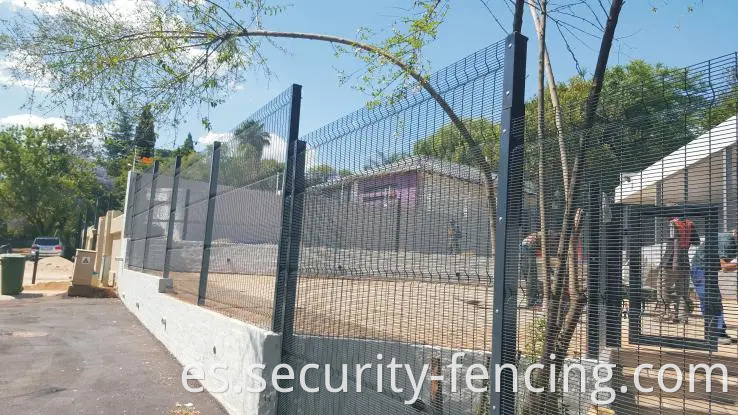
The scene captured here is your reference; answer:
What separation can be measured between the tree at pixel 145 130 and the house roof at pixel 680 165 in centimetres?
561

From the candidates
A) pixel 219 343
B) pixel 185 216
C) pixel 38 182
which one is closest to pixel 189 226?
pixel 185 216

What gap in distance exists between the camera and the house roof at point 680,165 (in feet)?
7.12

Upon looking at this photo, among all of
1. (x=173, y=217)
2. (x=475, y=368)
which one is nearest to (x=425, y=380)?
(x=475, y=368)

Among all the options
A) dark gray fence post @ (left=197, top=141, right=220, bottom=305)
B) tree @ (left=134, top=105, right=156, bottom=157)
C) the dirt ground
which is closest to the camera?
tree @ (left=134, top=105, right=156, bottom=157)

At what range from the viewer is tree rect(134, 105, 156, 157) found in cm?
696

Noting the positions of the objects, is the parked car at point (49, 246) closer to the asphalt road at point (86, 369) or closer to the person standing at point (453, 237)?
the asphalt road at point (86, 369)

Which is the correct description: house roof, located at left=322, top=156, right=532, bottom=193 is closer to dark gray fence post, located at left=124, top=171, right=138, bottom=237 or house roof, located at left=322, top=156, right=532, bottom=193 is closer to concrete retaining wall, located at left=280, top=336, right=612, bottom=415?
concrete retaining wall, located at left=280, top=336, right=612, bottom=415

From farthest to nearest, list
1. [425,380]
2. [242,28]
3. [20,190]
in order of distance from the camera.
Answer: [20,190] < [242,28] < [425,380]

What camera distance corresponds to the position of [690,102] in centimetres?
233

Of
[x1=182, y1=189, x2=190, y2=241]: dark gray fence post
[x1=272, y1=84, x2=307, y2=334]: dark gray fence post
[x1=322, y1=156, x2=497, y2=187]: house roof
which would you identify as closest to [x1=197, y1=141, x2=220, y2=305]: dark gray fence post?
[x1=182, y1=189, x2=190, y2=241]: dark gray fence post

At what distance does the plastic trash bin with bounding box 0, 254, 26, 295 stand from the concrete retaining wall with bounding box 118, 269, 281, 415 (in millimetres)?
8861

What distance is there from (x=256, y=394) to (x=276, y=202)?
1738 mm

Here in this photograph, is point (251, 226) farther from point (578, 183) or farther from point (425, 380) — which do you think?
point (578, 183)

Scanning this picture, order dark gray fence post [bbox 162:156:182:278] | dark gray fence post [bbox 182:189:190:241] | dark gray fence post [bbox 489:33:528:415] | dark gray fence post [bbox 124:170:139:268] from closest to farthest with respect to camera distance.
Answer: dark gray fence post [bbox 489:33:528:415] → dark gray fence post [bbox 182:189:190:241] → dark gray fence post [bbox 162:156:182:278] → dark gray fence post [bbox 124:170:139:268]
